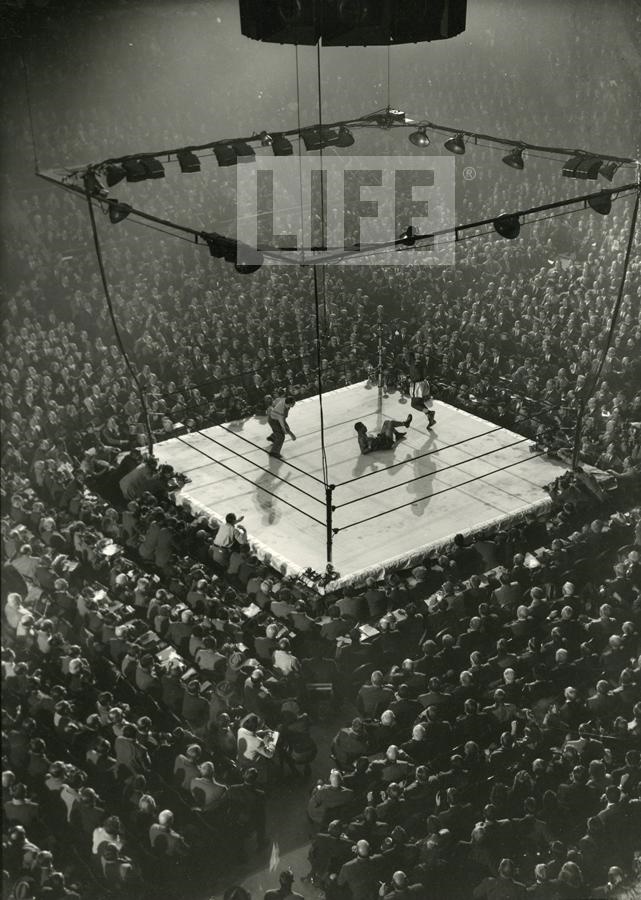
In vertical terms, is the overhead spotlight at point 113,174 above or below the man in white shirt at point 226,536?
above

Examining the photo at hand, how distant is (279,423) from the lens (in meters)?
13.3

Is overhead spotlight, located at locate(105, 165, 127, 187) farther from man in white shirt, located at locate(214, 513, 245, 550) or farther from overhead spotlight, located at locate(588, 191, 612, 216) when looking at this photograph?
overhead spotlight, located at locate(588, 191, 612, 216)

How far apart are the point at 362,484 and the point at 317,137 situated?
658 cm

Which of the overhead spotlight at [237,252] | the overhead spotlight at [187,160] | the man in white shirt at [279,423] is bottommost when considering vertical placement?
the man in white shirt at [279,423]

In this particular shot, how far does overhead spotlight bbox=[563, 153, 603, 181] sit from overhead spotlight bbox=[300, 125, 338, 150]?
4.53 metres

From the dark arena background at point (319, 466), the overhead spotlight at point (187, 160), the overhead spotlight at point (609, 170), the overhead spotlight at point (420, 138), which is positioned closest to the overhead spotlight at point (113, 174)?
the dark arena background at point (319, 466)

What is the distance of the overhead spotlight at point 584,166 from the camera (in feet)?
40.5

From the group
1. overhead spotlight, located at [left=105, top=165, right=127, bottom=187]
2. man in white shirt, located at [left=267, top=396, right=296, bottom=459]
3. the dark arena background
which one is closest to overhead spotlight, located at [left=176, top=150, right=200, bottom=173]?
the dark arena background

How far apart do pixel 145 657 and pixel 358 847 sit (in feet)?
9.19

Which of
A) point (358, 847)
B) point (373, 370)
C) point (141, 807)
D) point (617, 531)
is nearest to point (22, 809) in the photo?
point (141, 807)

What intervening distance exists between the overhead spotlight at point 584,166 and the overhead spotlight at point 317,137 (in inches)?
178

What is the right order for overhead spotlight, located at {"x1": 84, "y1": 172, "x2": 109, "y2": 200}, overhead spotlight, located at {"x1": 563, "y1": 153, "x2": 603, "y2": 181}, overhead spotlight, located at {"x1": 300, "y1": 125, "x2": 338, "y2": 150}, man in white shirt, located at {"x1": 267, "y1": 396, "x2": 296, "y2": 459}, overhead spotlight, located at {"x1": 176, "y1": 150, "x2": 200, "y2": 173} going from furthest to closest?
overhead spotlight, located at {"x1": 300, "y1": 125, "x2": 338, "y2": 150}, overhead spotlight, located at {"x1": 176, "y1": 150, "x2": 200, "y2": 173}, man in white shirt, located at {"x1": 267, "y1": 396, "x2": 296, "y2": 459}, overhead spotlight, located at {"x1": 563, "y1": 153, "x2": 603, "y2": 181}, overhead spotlight, located at {"x1": 84, "y1": 172, "x2": 109, "y2": 200}

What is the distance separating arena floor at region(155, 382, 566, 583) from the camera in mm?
11875

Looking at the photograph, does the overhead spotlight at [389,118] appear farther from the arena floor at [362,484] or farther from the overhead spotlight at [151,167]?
the arena floor at [362,484]
